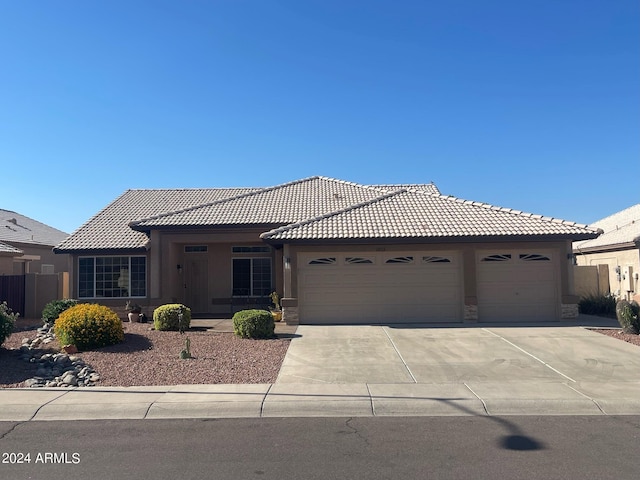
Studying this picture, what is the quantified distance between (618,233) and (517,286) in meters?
10.4

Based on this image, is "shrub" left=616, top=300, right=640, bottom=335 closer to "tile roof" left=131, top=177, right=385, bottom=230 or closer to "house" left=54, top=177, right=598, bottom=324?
"house" left=54, top=177, right=598, bottom=324

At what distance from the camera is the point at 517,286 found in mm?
17500

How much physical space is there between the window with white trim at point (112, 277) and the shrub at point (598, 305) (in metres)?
16.5

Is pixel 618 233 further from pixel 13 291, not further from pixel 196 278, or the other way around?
pixel 13 291

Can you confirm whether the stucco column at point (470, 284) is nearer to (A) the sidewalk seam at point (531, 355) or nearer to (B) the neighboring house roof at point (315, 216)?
(B) the neighboring house roof at point (315, 216)

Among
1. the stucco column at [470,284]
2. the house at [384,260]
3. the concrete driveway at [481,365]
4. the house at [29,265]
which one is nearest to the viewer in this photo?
the concrete driveway at [481,365]

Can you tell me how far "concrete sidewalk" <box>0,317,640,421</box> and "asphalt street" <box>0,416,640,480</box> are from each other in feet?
1.26

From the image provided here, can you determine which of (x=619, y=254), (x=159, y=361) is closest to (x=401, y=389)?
(x=159, y=361)

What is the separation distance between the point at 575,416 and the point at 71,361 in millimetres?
9585

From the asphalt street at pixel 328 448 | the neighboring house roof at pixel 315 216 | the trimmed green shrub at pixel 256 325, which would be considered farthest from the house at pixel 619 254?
the asphalt street at pixel 328 448

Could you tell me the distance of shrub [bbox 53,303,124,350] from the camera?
12.7 meters

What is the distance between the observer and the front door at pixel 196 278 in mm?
21703

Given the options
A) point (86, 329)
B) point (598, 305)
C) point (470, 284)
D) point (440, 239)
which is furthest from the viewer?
point (598, 305)

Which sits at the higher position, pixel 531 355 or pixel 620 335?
pixel 620 335
